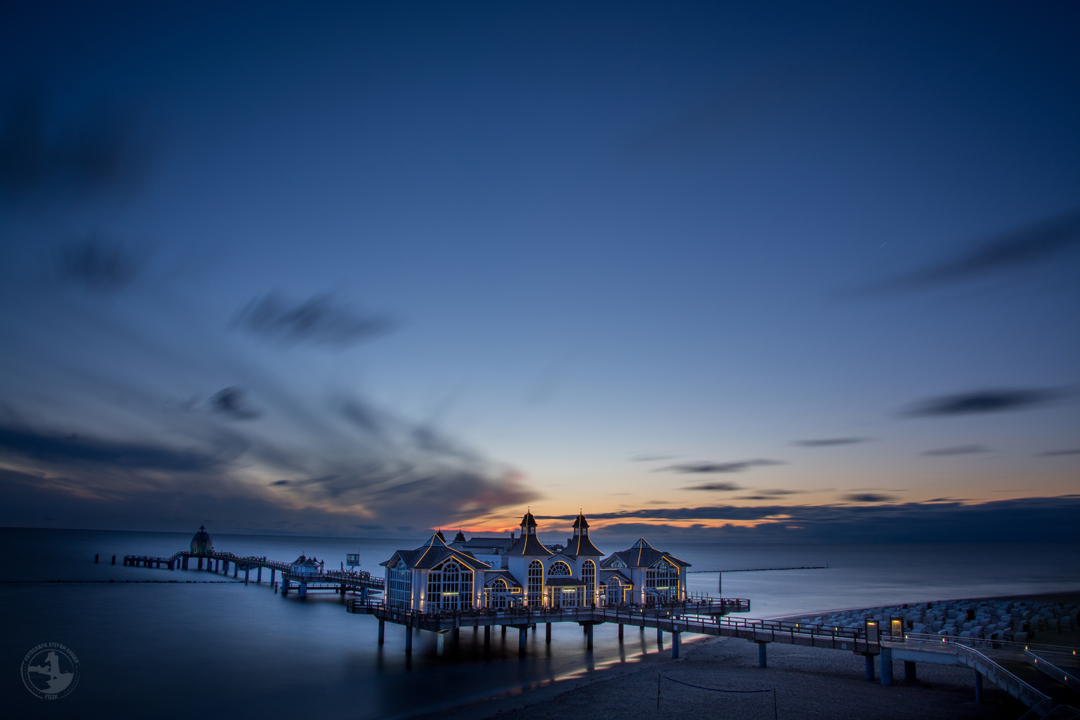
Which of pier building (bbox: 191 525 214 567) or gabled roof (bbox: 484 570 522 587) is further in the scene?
pier building (bbox: 191 525 214 567)

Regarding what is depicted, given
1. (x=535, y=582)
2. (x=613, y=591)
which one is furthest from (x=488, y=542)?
(x=613, y=591)

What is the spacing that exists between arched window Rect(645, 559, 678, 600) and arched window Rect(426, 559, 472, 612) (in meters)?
18.9

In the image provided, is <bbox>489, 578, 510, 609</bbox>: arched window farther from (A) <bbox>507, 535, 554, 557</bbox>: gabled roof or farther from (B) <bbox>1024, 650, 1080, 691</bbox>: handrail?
(B) <bbox>1024, 650, 1080, 691</bbox>: handrail

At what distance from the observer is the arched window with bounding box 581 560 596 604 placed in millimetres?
64250

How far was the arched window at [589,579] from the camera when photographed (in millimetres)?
64250

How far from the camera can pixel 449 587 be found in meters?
57.5

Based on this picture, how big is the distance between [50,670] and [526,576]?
3722 cm

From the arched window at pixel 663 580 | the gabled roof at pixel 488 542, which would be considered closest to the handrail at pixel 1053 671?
the arched window at pixel 663 580

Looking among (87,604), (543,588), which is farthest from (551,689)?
(87,604)

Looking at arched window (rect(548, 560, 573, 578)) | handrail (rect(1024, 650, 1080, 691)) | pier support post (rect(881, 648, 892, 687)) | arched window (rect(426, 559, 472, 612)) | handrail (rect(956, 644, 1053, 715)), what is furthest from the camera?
arched window (rect(548, 560, 573, 578))

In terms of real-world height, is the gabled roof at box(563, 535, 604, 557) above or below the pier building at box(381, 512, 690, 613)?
above

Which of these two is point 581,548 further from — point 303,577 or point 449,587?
point 303,577

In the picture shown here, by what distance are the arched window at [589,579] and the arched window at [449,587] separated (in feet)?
38.8

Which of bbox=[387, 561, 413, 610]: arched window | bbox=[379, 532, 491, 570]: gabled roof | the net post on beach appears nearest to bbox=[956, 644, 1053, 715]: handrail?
the net post on beach
